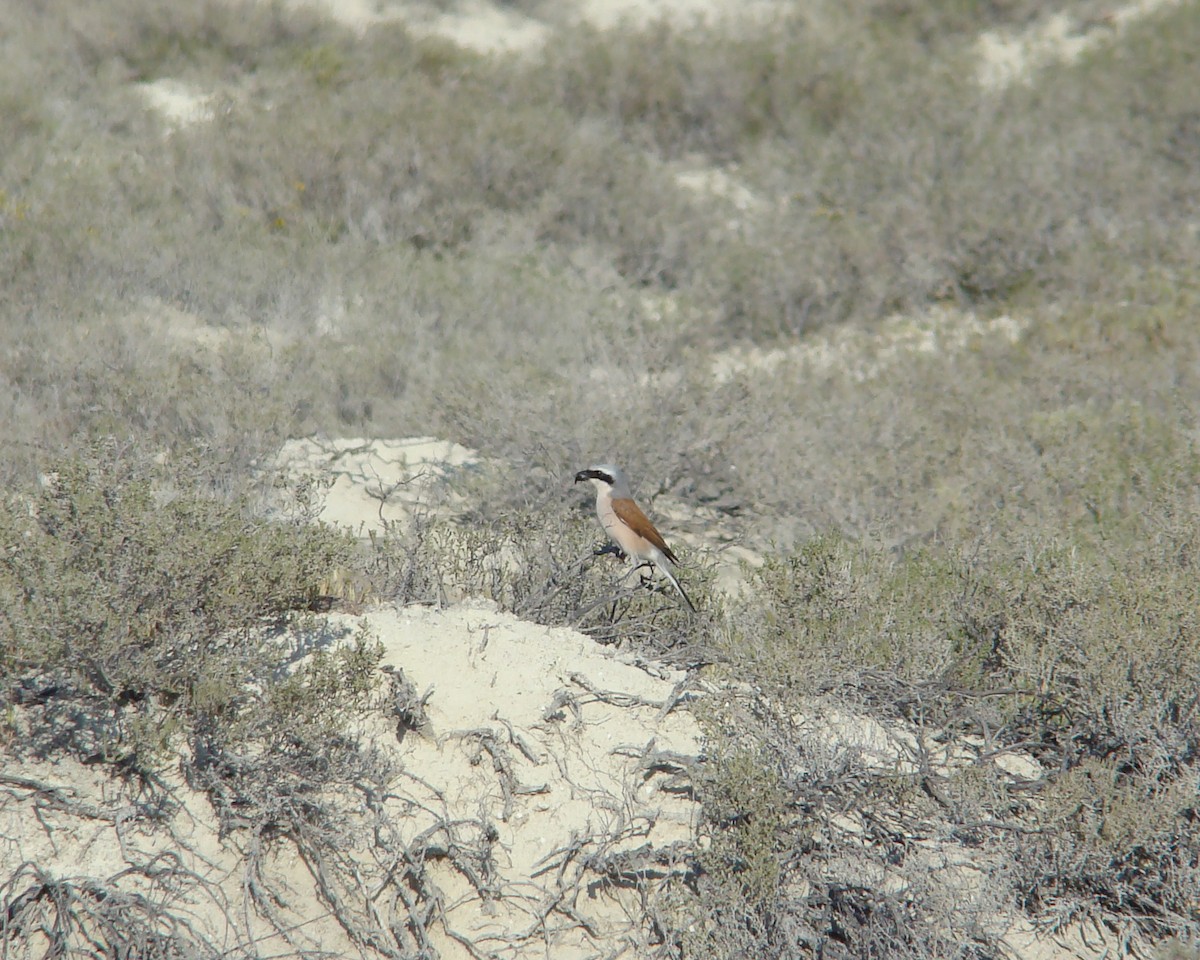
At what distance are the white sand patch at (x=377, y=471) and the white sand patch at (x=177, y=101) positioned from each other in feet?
15.9

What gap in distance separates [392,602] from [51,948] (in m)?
1.94

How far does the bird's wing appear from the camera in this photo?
19.0ft

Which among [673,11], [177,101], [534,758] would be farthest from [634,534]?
[673,11]

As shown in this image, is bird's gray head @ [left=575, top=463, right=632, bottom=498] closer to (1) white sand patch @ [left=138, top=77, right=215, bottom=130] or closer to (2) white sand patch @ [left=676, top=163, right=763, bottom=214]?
(2) white sand patch @ [left=676, top=163, right=763, bottom=214]

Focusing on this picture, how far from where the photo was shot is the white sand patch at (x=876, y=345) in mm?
9148

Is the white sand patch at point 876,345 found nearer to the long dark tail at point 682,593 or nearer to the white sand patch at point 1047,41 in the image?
the long dark tail at point 682,593

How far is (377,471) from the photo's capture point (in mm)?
7227

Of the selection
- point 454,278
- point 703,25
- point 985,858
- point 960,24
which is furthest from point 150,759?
point 960,24

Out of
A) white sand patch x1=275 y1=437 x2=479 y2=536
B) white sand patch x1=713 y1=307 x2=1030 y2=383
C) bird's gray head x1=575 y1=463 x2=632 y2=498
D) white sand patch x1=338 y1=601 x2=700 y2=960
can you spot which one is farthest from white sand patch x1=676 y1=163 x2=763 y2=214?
white sand patch x1=338 y1=601 x2=700 y2=960

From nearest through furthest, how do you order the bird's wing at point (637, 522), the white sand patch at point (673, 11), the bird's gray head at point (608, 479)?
the bird's wing at point (637, 522) → the bird's gray head at point (608, 479) → the white sand patch at point (673, 11)

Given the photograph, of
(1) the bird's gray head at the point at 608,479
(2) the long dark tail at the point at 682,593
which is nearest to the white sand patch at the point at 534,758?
(2) the long dark tail at the point at 682,593

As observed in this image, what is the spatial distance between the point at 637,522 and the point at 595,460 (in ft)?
4.70

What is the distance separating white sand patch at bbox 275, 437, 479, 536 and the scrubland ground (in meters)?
0.04

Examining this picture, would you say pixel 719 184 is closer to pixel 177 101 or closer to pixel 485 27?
pixel 485 27
